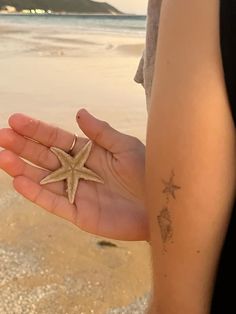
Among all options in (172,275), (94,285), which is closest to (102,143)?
(172,275)

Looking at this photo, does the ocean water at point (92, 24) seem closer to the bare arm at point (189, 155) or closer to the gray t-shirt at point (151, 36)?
the gray t-shirt at point (151, 36)

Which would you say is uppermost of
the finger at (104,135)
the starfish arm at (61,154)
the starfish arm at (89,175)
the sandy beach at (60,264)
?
the finger at (104,135)

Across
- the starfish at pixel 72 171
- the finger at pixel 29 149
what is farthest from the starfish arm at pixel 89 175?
the finger at pixel 29 149

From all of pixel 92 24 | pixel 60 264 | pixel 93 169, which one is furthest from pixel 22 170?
pixel 92 24

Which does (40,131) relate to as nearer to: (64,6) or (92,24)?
(92,24)

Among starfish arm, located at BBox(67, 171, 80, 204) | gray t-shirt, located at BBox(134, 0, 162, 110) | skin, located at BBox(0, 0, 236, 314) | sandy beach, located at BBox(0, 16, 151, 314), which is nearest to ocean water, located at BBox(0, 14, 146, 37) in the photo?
sandy beach, located at BBox(0, 16, 151, 314)

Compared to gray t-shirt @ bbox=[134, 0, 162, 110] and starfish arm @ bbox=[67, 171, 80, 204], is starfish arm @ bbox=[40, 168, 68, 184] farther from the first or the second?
gray t-shirt @ bbox=[134, 0, 162, 110]

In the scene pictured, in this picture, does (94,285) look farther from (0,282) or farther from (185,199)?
(185,199)
